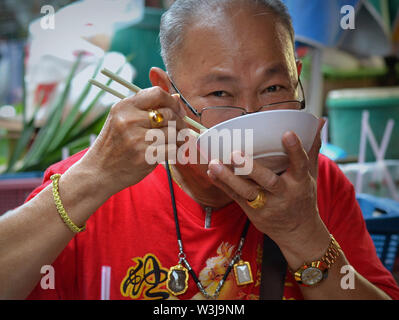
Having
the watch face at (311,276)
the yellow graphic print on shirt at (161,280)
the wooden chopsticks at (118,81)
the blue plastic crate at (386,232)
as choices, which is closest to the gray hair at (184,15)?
the wooden chopsticks at (118,81)

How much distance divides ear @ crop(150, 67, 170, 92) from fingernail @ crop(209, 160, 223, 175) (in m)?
0.56

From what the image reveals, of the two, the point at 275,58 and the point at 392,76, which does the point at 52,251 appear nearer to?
the point at 275,58

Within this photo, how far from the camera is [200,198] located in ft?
4.96

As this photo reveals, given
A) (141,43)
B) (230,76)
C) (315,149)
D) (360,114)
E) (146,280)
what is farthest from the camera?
(360,114)

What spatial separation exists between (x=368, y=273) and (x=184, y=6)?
121cm

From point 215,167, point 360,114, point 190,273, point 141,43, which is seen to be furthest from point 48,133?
point 360,114

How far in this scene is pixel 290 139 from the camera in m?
0.99

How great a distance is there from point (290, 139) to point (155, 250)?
714mm

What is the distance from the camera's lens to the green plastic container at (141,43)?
135 inches

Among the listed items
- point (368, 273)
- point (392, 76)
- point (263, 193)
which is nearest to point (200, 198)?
point (263, 193)

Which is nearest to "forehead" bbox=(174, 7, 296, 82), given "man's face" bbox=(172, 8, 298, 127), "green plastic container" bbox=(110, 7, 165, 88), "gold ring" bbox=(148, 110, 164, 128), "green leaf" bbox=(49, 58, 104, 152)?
"man's face" bbox=(172, 8, 298, 127)

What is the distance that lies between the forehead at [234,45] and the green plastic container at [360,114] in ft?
10.2

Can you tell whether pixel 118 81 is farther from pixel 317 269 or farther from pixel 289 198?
pixel 317 269
